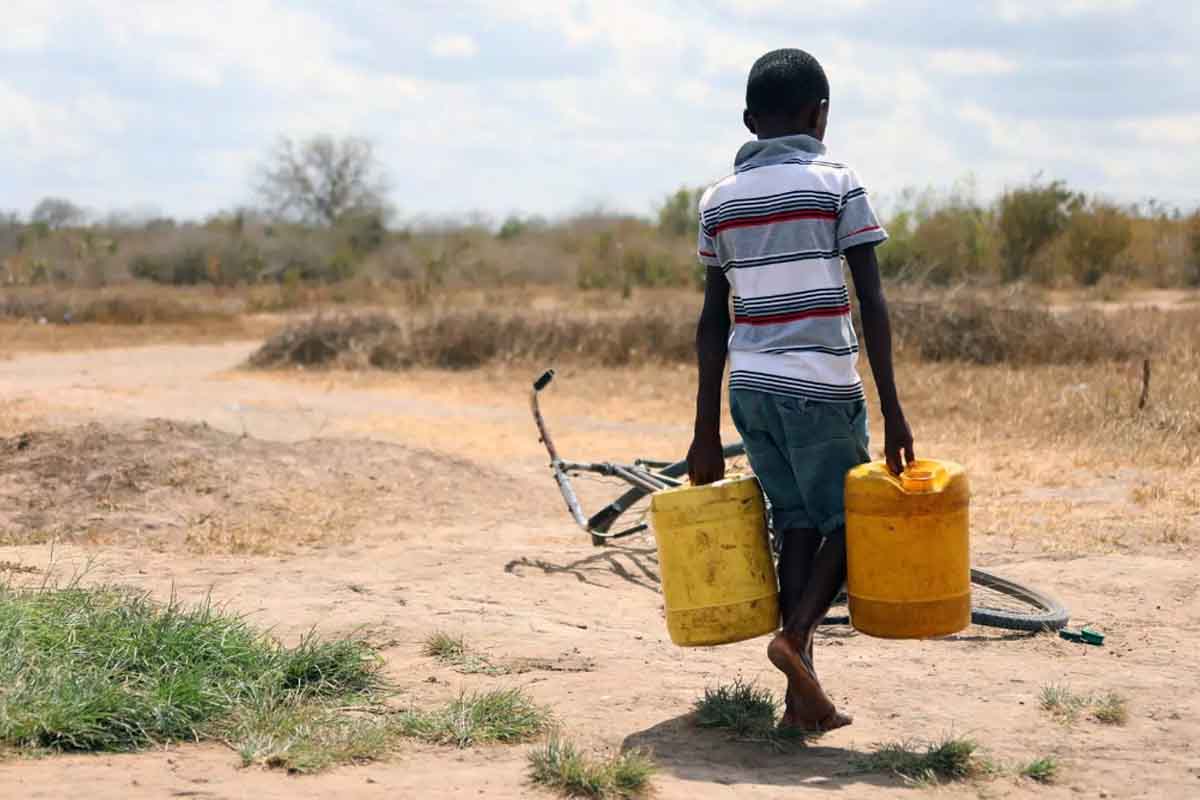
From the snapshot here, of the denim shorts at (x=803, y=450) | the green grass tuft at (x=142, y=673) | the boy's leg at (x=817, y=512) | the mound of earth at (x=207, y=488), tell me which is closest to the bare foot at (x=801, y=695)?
the boy's leg at (x=817, y=512)

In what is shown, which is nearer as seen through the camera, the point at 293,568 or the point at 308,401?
the point at 293,568

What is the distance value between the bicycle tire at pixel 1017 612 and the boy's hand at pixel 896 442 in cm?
114

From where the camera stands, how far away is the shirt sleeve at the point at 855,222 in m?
3.37

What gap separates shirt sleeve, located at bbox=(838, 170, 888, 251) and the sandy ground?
129 centimetres

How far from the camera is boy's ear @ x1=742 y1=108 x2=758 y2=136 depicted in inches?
141

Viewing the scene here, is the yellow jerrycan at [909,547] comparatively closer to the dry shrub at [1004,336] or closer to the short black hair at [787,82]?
the short black hair at [787,82]

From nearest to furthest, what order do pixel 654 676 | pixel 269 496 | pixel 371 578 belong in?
1. pixel 654 676
2. pixel 371 578
3. pixel 269 496

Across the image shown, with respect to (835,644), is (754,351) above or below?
above

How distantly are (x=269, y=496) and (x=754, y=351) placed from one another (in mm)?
4912

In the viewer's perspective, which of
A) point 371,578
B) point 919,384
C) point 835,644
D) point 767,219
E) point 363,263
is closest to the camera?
point 767,219

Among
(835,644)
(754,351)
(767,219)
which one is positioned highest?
(767,219)

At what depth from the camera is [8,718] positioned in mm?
3332

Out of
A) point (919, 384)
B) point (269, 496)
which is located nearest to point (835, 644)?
point (269, 496)

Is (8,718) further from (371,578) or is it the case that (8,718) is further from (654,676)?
(371,578)
